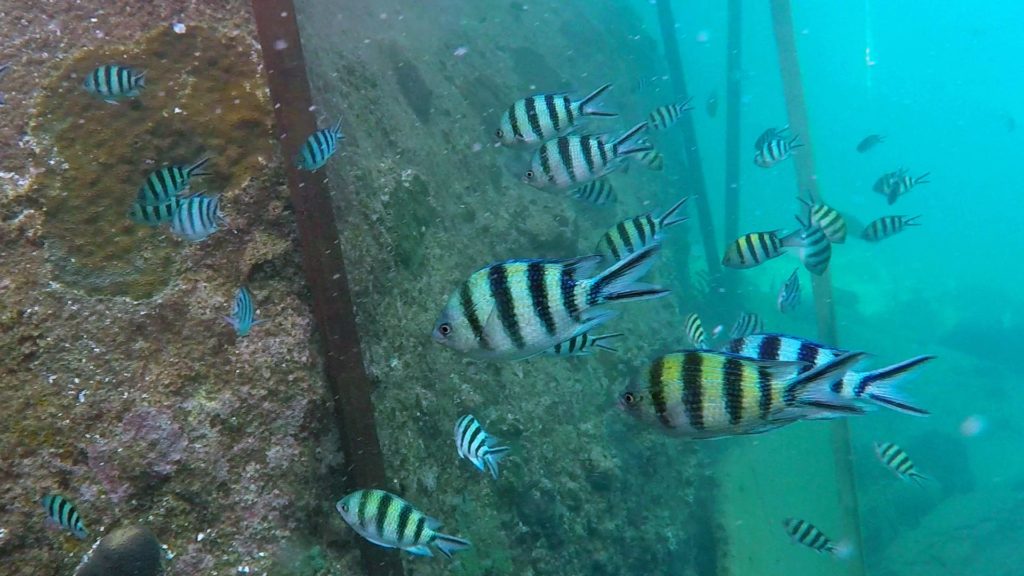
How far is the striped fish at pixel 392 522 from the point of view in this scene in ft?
9.20

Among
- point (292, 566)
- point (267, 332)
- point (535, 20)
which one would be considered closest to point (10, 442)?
point (267, 332)

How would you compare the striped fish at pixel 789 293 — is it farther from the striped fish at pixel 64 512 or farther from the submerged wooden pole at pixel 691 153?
the submerged wooden pole at pixel 691 153

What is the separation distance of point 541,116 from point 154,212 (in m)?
2.51

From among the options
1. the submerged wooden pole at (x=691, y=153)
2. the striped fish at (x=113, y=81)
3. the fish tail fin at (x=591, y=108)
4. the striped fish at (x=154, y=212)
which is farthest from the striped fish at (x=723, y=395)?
the submerged wooden pole at (x=691, y=153)

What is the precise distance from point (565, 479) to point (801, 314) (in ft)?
56.8

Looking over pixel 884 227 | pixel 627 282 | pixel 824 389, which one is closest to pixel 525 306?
pixel 627 282

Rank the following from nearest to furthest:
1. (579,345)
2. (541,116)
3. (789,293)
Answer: (579,345), (541,116), (789,293)

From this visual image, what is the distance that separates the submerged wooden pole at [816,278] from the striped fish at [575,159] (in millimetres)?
6302

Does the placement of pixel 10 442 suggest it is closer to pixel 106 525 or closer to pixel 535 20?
pixel 106 525

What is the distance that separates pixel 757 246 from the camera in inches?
193

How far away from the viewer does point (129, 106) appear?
3.99m

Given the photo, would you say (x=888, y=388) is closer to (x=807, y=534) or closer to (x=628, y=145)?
(x=628, y=145)

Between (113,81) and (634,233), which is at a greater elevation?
(113,81)

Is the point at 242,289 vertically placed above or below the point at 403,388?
above
